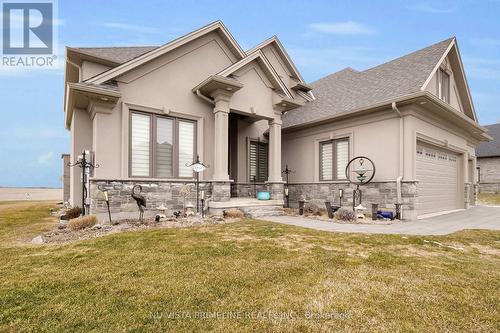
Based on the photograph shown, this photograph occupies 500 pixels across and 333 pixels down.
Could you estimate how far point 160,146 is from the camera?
893cm

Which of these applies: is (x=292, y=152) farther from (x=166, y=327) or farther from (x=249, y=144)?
(x=166, y=327)

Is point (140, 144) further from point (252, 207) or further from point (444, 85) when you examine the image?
point (444, 85)

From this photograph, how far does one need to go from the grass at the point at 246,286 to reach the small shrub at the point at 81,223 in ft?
4.52

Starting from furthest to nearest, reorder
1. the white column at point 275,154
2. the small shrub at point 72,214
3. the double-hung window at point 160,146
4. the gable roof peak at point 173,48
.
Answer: the white column at point 275,154 < the double-hung window at point 160,146 < the small shrub at point 72,214 < the gable roof peak at point 173,48

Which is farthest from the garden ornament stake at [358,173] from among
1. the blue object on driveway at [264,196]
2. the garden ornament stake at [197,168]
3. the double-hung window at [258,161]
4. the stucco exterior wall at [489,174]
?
the stucco exterior wall at [489,174]

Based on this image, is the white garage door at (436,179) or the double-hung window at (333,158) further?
the double-hung window at (333,158)

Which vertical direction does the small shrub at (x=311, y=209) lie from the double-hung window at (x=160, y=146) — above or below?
below

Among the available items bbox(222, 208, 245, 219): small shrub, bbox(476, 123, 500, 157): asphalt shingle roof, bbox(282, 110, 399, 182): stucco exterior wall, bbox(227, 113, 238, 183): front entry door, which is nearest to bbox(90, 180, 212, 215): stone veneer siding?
bbox(222, 208, 245, 219): small shrub

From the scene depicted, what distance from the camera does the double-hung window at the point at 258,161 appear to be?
12238 millimetres

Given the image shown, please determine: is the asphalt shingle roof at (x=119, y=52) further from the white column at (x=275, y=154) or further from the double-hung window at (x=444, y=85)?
the double-hung window at (x=444, y=85)

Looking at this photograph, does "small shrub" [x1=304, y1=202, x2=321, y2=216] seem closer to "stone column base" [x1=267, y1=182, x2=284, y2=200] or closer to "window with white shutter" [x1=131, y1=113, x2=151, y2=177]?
"stone column base" [x1=267, y1=182, x2=284, y2=200]

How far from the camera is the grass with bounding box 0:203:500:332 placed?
8.31ft

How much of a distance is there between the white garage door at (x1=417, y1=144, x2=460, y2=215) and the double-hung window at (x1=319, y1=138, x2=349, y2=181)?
103 inches

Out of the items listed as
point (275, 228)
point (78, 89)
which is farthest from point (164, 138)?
point (275, 228)
